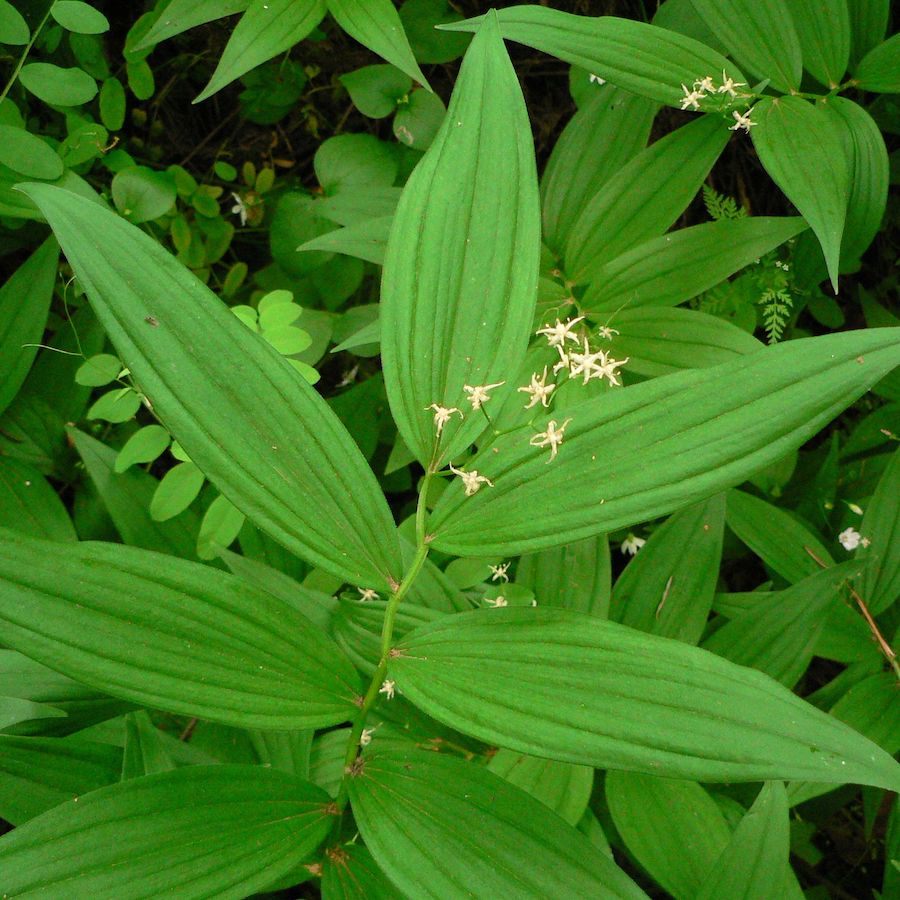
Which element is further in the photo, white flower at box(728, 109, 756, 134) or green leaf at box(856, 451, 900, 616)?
green leaf at box(856, 451, 900, 616)

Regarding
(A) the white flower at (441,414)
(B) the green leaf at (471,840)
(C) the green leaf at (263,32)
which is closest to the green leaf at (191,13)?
(C) the green leaf at (263,32)

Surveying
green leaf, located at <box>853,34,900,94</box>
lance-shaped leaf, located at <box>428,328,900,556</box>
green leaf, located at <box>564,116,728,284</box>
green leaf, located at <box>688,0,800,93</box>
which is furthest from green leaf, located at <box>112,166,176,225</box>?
green leaf, located at <box>853,34,900,94</box>

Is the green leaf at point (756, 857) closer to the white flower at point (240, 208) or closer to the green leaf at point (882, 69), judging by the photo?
the green leaf at point (882, 69)

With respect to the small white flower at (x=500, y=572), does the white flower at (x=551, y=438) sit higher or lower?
higher

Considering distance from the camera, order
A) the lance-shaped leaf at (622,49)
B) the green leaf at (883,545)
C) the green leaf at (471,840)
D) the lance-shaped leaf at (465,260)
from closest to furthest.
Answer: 1. the green leaf at (471,840)
2. the lance-shaped leaf at (465,260)
3. the lance-shaped leaf at (622,49)
4. the green leaf at (883,545)

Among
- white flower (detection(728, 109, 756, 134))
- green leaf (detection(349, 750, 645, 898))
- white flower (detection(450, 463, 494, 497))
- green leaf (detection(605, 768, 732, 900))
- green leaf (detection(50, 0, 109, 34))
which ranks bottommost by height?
green leaf (detection(605, 768, 732, 900))

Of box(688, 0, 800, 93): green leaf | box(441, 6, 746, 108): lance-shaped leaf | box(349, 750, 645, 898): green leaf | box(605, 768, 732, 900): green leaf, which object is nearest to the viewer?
box(349, 750, 645, 898): green leaf

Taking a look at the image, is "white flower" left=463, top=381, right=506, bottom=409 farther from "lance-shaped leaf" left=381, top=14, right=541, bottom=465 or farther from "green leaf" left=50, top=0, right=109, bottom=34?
"green leaf" left=50, top=0, right=109, bottom=34
